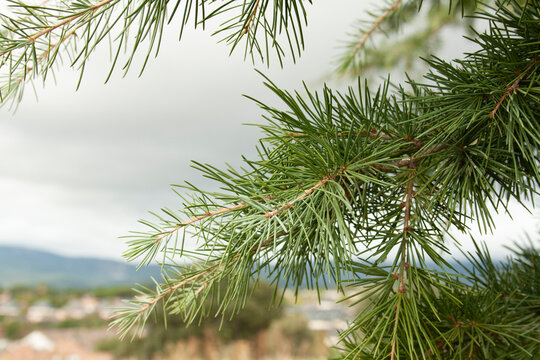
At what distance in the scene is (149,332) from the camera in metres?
3.84

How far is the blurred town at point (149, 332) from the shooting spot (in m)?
3.25

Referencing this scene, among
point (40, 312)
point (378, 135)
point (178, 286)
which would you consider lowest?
point (40, 312)

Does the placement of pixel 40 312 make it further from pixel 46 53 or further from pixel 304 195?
pixel 304 195

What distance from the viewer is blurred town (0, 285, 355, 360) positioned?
325 cm

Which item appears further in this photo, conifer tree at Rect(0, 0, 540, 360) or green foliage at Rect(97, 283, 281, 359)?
green foliage at Rect(97, 283, 281, 359)

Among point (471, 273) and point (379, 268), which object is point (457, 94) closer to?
point (379, 268)

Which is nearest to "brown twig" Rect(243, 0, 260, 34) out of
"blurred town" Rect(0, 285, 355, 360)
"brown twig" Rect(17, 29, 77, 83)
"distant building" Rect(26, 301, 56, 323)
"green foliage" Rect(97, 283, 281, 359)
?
"brown twig" Rect(17, 29, 77, 83)

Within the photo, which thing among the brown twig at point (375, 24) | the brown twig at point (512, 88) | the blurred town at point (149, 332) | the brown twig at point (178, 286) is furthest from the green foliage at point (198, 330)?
the brown twig at point (512, 88)

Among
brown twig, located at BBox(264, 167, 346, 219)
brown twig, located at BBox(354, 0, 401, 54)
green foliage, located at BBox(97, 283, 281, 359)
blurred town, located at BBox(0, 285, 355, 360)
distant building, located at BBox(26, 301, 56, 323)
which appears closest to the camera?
brown twig, located at BBox(264, 167, 346, 219)

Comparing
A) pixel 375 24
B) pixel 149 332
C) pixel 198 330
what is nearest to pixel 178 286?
pixel 375 24

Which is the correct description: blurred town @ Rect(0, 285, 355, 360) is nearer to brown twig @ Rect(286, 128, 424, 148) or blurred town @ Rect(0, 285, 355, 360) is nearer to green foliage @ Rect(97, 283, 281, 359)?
green foliage @ Rect(97, 283, 281, 359)

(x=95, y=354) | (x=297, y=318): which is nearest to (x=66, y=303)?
(x=95, y=354)

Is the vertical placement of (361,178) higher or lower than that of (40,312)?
higher

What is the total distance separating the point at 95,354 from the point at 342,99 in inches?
143
